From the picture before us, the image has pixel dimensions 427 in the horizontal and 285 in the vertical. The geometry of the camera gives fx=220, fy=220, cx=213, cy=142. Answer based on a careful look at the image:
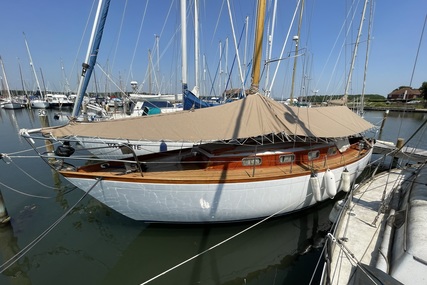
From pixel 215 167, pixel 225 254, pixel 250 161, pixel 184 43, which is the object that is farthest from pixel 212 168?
pixel 184 43

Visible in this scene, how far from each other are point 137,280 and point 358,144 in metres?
9.27

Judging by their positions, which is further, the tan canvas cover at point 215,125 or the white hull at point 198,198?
the white hull at point 198,198

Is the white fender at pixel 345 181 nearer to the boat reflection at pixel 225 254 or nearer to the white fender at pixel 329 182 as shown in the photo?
the white fender at pixel 329 182

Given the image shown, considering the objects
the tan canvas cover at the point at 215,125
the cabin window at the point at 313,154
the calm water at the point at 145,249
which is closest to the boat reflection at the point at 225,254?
the calm water at the point at 145,249

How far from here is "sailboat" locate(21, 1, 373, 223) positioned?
4.85 metres

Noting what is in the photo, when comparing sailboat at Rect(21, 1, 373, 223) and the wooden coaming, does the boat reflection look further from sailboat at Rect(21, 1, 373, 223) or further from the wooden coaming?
the wooden coaming

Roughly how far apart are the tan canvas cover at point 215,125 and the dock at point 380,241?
1.98m

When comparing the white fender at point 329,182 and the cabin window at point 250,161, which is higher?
the cabin window at point 250,161

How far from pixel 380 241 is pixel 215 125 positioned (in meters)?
3.82

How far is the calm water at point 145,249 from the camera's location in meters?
4.81

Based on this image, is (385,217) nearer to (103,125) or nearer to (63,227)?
(103,125)

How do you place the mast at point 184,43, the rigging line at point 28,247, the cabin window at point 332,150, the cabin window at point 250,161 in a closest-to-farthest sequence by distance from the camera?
the rigging line at point 28,247
the cabin window at point 250,161
the cabin window at point 332,150
the mast at point 184,43

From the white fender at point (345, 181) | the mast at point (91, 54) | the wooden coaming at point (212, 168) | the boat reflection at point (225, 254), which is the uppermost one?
the mast at point (91, 54)

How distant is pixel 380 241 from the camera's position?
12.8 ft
